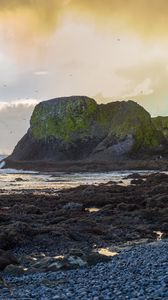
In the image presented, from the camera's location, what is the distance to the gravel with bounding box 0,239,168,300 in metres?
10.3

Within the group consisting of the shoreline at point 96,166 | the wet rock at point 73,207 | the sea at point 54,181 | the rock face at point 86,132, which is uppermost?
the rock face at point 86,132

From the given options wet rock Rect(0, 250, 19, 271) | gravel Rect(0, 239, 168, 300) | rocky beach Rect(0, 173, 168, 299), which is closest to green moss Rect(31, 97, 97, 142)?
rocky beach Rect(0, 173, 168, 299)

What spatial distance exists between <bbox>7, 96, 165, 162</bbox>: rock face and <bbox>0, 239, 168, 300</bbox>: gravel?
6519 centimetres

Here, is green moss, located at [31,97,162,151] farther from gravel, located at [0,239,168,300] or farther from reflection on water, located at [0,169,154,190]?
gravel, located at [0,239,168,300]

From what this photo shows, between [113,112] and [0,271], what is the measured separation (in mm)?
82641

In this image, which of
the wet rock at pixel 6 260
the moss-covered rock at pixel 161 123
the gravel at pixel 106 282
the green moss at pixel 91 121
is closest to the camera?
the gravel at pixel 106 282

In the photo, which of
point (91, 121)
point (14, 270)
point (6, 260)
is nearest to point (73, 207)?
point (6, 260)

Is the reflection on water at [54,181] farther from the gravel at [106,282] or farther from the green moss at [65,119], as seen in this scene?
the green moss at [65,119]

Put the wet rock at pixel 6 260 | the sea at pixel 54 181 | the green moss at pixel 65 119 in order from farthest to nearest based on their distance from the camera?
the green moss at pixel 65 119 → the sea at pixel 54 181 → the wet rock at pixel 6 260

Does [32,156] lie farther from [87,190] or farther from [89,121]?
[87,190]

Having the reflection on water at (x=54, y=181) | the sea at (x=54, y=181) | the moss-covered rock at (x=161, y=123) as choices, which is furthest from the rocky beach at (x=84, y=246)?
the moss-covered rock at (x=161, y=123)

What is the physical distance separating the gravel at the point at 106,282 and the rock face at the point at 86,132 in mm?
65191

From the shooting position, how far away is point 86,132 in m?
91.2

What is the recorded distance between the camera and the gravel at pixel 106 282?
10.3 metres
